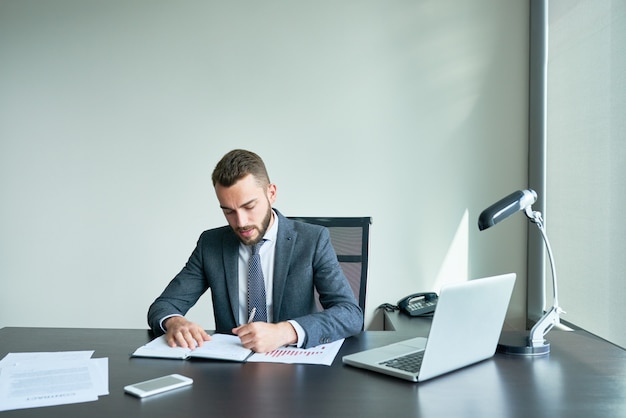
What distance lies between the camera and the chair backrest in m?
2.35

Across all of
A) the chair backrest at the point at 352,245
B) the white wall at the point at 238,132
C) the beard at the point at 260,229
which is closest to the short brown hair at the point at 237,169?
the beard at the point at 260,229

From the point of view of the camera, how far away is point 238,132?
3.25 m

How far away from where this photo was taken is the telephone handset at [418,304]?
3004 mm

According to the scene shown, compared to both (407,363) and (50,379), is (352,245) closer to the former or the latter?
(407,363)

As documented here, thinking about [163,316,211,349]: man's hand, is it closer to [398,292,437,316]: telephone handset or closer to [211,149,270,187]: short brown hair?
[211,149,270,187]: short brown hair

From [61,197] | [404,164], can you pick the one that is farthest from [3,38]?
[404,164]

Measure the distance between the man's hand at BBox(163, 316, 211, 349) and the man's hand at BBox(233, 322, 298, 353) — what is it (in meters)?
0.10

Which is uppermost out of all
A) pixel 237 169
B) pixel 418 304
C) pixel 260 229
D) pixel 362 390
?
pixel 237 169

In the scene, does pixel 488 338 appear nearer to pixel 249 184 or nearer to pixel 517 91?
pixel 249 184

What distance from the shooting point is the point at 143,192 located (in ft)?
10.9

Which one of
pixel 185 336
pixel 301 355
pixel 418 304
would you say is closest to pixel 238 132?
pixel 418 304

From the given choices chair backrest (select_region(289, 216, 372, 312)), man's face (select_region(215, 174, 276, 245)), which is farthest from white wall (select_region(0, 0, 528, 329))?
man's face (select_region(215, 174, 276, 245))

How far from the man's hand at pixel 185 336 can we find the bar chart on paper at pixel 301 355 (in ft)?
0.59

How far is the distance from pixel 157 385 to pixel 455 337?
0.67 m
